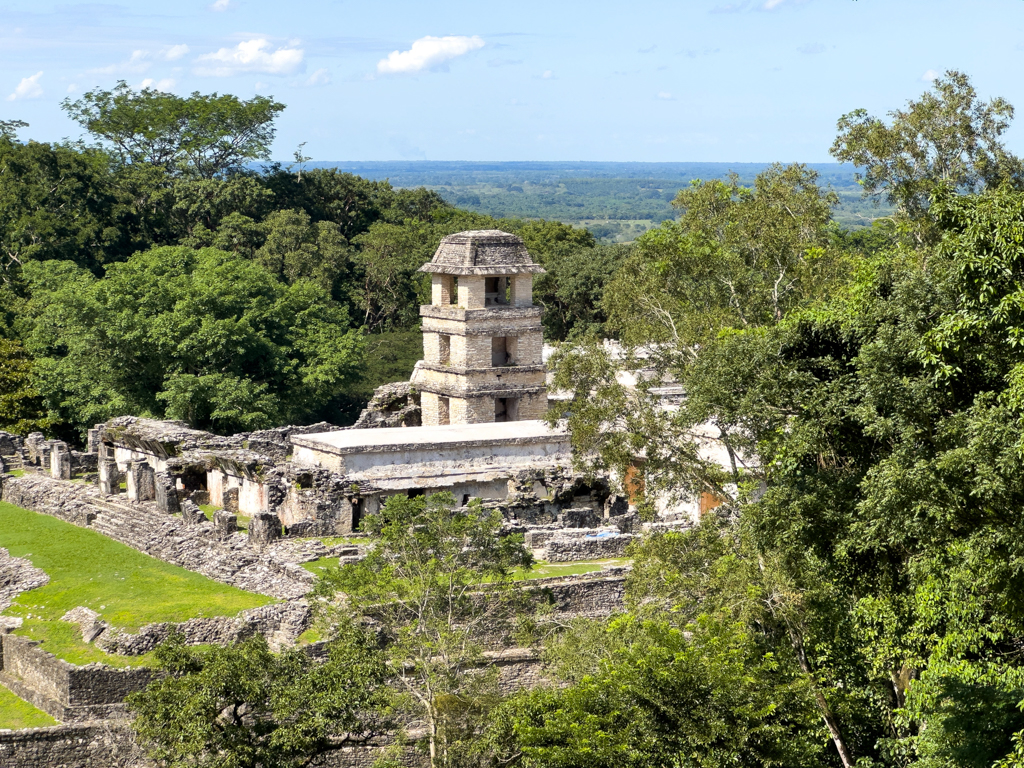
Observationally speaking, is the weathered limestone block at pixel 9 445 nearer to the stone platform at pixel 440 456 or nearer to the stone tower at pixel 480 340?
the stone platform at pixel 440 456

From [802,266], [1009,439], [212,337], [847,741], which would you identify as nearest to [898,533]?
[1009,439]

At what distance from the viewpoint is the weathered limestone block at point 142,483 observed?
98.3 ft

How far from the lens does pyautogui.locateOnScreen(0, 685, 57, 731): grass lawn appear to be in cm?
2006

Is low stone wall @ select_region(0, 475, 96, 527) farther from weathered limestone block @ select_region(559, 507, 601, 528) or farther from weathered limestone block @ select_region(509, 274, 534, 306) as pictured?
weathered limestone block @ select_region(509, 274, 534, 306)

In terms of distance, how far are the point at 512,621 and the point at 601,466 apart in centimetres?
342

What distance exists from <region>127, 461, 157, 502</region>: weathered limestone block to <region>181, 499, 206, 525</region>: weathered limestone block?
7.93 ft

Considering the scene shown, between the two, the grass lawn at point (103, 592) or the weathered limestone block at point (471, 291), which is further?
the weathered limestone block at point (471, 291)

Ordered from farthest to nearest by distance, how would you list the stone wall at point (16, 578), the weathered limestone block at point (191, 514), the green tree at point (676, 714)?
the weathered limestone block at point (191, 514) < the stone wall at point (16, 578) < the green tree at point (676, 714)

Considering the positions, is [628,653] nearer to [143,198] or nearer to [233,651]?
[233,651]

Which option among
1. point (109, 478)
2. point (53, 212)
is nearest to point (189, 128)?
point (53, 212)

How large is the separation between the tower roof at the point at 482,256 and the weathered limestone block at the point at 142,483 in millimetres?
9615

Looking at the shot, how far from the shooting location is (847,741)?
18797 mm

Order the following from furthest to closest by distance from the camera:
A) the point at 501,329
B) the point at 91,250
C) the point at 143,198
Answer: the point at 143,198, the point at 91,250, the point at 501,329

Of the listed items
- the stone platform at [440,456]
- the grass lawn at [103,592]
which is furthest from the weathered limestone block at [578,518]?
the grass lawn at [103,592]
